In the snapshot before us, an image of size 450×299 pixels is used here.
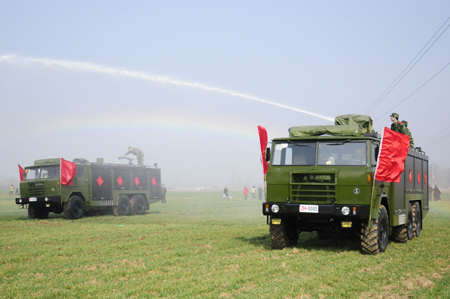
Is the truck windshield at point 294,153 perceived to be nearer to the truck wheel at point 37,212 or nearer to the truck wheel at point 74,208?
the truck wheel at point 74,208

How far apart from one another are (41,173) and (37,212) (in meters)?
1.99

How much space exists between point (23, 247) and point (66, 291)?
19.6ft

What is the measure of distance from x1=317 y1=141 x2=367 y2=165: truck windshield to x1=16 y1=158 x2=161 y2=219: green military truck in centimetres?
1549

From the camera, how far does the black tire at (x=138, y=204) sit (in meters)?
27.0

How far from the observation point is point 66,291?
7527 millimetres

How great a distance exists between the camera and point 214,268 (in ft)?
30.5

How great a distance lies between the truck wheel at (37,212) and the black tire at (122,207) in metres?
3.65

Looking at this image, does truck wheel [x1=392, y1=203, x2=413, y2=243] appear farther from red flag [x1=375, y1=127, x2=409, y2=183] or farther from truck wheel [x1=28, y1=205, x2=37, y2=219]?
truck wheel [x1=28, y1=205, x2=37, y2=219]

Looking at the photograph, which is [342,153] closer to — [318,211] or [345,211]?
[345,211]

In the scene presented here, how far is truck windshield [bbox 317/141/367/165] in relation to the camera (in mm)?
11086

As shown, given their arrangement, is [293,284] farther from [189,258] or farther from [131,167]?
[131,167]

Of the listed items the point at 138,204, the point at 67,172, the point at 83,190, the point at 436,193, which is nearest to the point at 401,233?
the point at 67,172

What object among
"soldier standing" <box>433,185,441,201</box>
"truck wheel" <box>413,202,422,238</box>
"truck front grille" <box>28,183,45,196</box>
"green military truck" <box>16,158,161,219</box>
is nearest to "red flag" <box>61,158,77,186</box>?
"green military truck" <box>16,158,161,219</box>

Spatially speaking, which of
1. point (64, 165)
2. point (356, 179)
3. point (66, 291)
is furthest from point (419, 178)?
point (64, 165)
